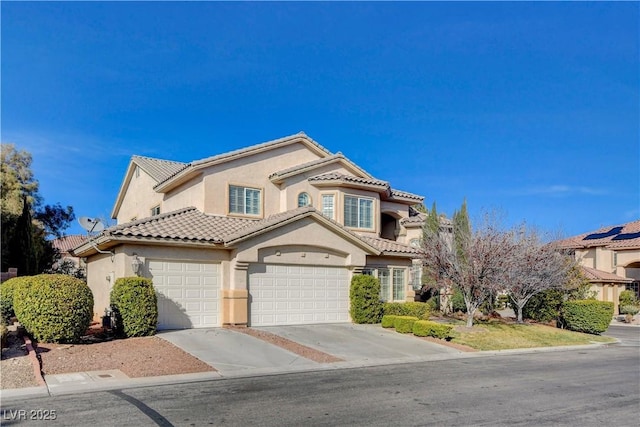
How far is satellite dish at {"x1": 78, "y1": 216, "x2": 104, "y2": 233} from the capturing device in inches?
986

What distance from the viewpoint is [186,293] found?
727 inches

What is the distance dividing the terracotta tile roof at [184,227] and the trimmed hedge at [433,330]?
309 inches

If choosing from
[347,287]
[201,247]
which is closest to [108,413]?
[201,247]

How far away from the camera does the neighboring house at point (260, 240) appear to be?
18.3m

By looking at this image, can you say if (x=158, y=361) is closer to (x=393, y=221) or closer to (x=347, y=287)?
(x=347, y=287)

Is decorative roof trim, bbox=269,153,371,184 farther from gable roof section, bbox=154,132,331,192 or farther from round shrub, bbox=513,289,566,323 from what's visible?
round shrub, bbox=513,289,566,323

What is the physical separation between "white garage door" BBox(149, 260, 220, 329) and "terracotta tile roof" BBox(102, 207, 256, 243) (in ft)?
3.31

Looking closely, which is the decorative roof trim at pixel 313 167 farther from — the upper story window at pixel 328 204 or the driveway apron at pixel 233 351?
the driveway apron at pixel 233 351

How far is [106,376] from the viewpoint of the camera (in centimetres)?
1112

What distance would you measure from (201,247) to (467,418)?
40.1 feet

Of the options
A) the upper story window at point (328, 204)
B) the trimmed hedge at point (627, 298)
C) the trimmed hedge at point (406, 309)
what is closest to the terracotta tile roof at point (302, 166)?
the upper story window at point (328, 204)

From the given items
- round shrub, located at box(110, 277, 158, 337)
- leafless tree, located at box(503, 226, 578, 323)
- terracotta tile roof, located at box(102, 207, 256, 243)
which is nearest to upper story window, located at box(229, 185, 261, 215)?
terracotta tile roof, located at box(102, 207, 256, 243)

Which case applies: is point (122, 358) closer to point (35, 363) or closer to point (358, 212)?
point (35, 363)

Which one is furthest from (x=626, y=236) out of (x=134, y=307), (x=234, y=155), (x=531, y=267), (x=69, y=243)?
(x=69, y=243)
